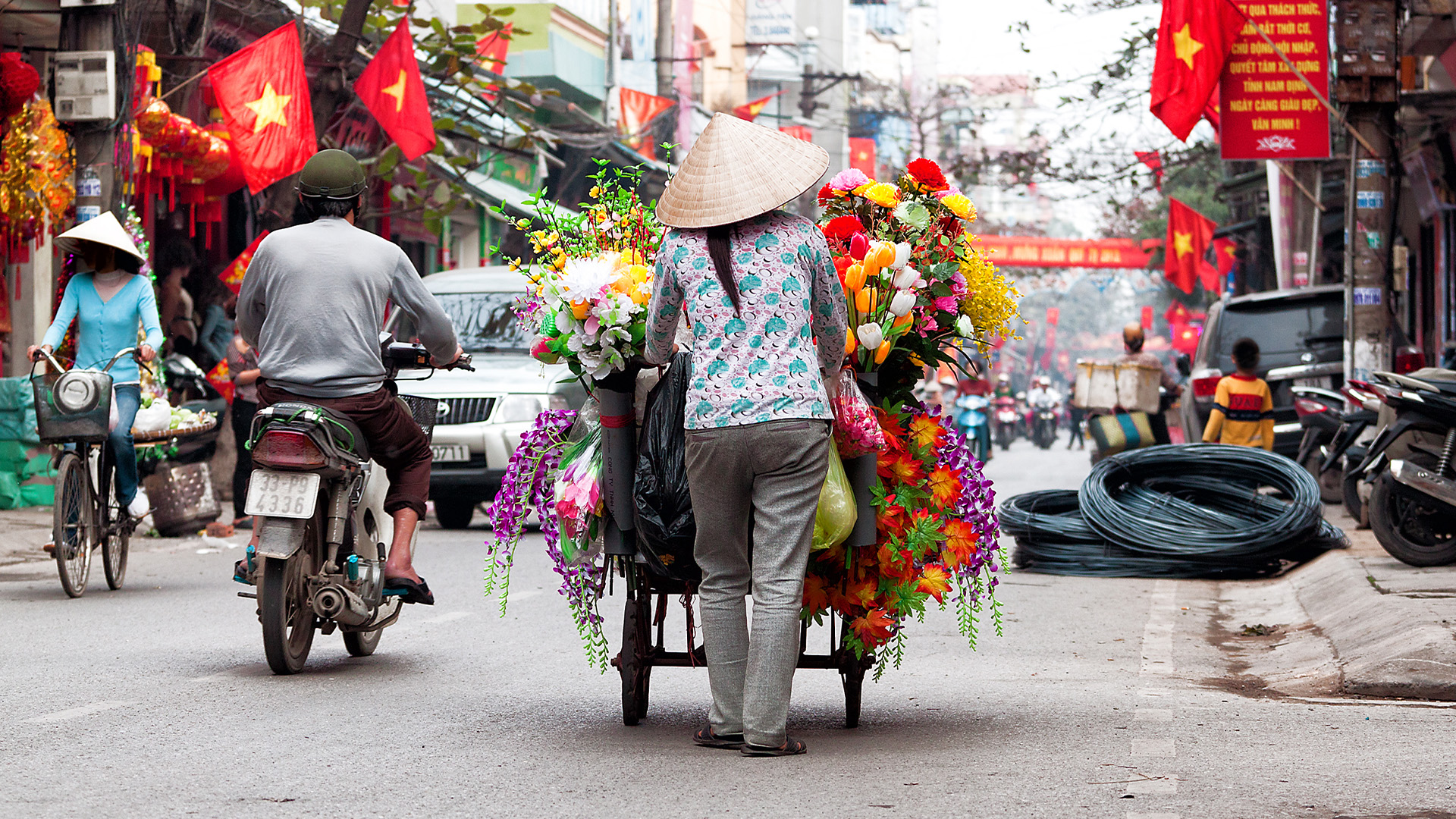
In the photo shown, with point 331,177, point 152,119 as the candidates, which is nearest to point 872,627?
point 331,177

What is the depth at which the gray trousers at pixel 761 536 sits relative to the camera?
4617 millimetres

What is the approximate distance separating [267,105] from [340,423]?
795 centimetres

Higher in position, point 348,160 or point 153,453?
point 348,160

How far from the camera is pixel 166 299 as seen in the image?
14.5 meters

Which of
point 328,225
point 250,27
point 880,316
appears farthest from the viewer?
point 250,27

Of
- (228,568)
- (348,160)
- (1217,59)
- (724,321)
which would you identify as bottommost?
(228,568)

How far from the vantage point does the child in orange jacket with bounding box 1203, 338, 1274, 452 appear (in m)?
13.3

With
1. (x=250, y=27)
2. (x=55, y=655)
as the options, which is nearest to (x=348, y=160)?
(x=55, y=655)

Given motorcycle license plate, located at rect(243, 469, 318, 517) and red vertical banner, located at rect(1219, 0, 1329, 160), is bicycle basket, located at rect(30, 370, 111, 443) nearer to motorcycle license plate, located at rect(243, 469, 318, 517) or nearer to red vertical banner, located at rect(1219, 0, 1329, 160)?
motorcycle license plate, located at rect(243, 469, 318, 517)

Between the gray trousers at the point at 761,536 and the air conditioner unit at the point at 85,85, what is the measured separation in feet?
25.6

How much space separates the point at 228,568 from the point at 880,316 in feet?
20.6

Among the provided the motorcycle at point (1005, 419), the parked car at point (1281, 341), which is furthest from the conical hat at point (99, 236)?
the motorcycle at point (1005, 419)

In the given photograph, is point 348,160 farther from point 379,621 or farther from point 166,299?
point 166,299

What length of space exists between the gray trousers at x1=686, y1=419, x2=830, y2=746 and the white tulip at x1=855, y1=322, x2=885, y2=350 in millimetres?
386
